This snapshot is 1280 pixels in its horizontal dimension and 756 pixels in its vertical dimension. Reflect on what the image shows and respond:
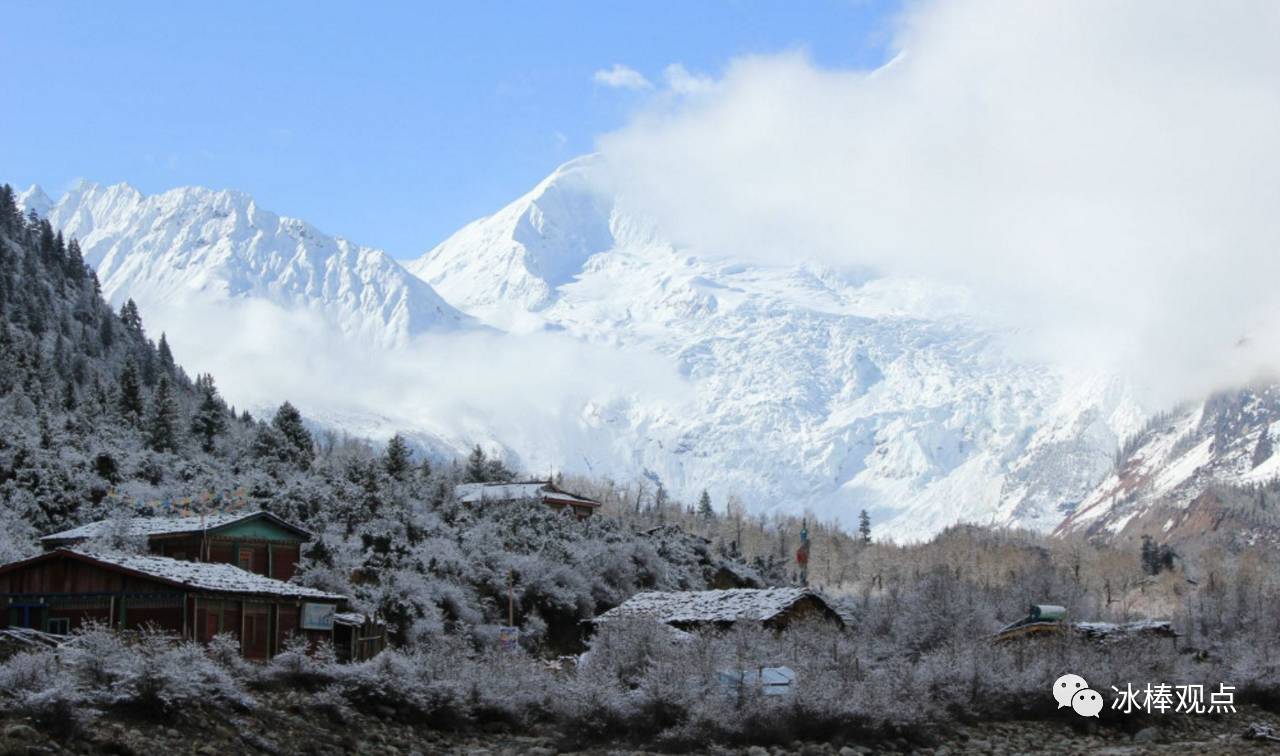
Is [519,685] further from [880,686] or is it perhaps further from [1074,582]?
[1074,582]

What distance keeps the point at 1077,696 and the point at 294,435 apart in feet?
265

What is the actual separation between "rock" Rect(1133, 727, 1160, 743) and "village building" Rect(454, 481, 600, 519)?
74.0m

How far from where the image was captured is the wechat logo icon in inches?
1898

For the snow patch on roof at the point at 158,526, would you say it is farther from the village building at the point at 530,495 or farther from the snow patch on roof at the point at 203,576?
the village building at the point at 530,495

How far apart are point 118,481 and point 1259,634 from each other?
6502 centimetres

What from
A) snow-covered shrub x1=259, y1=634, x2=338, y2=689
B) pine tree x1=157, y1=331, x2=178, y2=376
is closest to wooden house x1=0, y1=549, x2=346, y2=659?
snow-covered shrub x1=259, y1=634, x2=338, y2=689

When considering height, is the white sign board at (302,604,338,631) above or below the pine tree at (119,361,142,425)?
below

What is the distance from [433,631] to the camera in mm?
70625

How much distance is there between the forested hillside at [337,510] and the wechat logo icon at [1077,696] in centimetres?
3162

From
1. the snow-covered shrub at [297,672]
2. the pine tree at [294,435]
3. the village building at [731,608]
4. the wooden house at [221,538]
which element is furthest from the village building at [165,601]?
the pine tree at [294,435]

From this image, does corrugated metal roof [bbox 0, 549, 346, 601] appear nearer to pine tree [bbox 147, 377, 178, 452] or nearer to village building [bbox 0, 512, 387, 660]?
village building [bbox 0, 512, 387, 660]

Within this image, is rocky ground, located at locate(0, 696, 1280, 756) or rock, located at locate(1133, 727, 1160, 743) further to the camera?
rock, located at locate(1133, 727, 1160, 743)

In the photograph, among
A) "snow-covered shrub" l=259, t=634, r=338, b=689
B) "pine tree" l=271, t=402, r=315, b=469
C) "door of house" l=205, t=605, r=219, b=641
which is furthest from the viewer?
"pine tree" l=271, t=402, r=315, b=469

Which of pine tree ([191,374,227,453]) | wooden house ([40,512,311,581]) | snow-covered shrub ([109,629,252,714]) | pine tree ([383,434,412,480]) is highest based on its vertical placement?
pine tree ([191,374,227,453])
